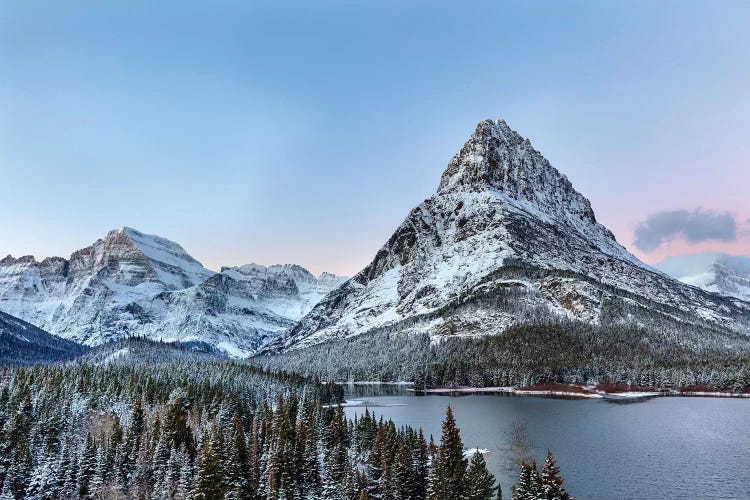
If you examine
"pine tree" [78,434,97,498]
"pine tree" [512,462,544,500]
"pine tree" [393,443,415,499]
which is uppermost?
"pine tree" [512,462,544,500]

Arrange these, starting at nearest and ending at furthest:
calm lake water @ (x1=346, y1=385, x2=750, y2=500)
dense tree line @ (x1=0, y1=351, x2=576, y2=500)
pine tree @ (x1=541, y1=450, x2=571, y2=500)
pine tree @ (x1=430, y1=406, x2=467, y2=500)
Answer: pine tree @ (x1=541, y1=450, x2=571, y2=500), pine tree @ (x1=430, y1=406, x2=467, y2=500), dense tree line @ (x1=0, y1=351, x2=576, y2=500), calm lake water @ (x1=346, y1=385, x2=750, y2=500)

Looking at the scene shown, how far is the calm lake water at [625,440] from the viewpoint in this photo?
285 ft

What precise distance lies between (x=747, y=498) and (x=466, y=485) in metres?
45.3

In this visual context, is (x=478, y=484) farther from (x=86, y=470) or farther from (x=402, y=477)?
(x=86, y=470)

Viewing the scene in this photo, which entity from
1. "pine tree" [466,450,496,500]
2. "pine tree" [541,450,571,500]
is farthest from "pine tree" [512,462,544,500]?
"pine tree" [466,450,496,500]

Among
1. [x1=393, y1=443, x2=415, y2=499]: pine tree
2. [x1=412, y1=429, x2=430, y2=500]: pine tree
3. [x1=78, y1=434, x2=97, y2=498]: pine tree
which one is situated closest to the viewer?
[x1=393, y1=443, x2=415, y2=499]: pine tree

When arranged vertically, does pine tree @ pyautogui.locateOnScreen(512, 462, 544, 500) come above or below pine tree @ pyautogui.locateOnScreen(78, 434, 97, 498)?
above

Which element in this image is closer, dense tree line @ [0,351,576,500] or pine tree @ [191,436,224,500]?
pine tree @ [191,436,224,500]

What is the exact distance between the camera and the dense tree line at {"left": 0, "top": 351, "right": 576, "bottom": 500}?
247 ft

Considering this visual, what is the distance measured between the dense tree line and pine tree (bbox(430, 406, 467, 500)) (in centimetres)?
14

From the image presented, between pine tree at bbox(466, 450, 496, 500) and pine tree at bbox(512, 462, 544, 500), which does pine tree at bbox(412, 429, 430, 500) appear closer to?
pine tree at bbox(466, 450, 496, 500)

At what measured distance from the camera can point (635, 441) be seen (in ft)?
395

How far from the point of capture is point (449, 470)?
233 ft

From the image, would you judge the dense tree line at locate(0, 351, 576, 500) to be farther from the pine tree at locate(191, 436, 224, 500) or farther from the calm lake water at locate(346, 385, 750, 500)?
the calm lake water at locate(346, 385, 750, 500)
